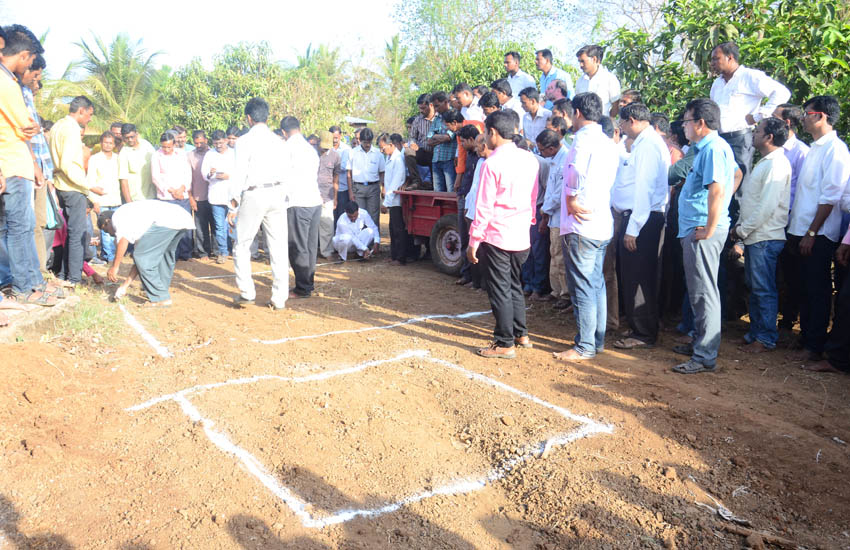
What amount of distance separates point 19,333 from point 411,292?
14.0ft

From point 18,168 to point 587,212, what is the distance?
15.2 feet

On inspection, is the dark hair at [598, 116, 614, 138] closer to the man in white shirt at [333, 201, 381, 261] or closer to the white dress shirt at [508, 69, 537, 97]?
the white dress shirt at [508, 69, 537, 97]

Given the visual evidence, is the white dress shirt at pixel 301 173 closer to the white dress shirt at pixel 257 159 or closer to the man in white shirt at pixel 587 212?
the white dress shirt at pixel 257 159

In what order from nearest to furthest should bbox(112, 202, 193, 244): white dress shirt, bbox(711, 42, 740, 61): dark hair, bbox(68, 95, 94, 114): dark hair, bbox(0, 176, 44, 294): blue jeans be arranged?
bbox(0, 176, 44, 294): blue jeans
bbox(711, 42, 740, 61): dark hair
bbox(112, 202, 193, 244): white dress shirt
bbox(68, 95, 94, 114): dark hair

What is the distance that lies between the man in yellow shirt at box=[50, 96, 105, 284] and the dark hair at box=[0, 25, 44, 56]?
48.5 inches

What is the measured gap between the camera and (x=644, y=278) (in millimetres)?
5719

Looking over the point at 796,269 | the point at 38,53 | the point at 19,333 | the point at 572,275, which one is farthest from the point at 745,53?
the point at 19,333

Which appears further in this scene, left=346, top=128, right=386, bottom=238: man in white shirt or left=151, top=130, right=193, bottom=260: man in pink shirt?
left=346, top=128, right=386, bottom=238: man in white shirt

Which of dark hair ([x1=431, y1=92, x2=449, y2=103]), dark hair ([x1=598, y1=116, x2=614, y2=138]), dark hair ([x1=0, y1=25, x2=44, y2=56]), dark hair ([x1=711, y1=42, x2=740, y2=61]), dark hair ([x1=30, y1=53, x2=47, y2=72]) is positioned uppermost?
dark hair ([x1=711, y1=42, x2=740, y2=61])

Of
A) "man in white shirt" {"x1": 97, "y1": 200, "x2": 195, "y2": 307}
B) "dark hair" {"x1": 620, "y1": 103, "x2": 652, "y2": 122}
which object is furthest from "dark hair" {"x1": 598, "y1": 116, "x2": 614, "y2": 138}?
"man in white shirt" {"x1": 97, "y1": 200, "x2": 195, "y2": 307}

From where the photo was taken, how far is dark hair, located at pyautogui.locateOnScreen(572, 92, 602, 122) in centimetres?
507

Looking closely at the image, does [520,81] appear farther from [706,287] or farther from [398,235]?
[706,287]

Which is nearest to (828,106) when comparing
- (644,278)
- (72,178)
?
(644,278)

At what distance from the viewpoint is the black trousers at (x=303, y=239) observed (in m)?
7.30
